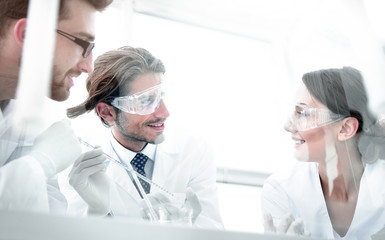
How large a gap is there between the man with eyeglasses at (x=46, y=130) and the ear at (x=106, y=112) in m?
0.11

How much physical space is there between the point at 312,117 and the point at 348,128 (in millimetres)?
135

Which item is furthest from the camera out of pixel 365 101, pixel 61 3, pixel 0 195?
pixel 365 101

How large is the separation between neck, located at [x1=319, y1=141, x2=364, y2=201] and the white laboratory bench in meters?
0.69

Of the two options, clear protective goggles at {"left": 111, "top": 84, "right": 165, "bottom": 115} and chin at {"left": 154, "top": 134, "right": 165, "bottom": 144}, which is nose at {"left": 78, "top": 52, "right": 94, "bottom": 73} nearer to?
clear protective goggles at {"left": 111, "top": 84, "right": 165, "bottom": 115}

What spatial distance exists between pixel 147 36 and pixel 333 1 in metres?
0.73

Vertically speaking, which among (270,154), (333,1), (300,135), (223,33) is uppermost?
(333,1)

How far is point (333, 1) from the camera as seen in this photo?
A: 1.39m

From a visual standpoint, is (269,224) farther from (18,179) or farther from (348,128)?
(18,179)

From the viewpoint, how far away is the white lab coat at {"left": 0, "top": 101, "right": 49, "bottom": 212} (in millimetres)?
790

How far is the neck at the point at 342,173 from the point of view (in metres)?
1.24

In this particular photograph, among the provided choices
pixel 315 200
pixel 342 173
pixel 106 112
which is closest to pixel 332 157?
pixel 342 173

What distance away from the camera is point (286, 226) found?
1.07 metres

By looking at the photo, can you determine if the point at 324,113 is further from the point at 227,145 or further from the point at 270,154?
the point at 227,145

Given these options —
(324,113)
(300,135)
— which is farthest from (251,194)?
(324,113)
